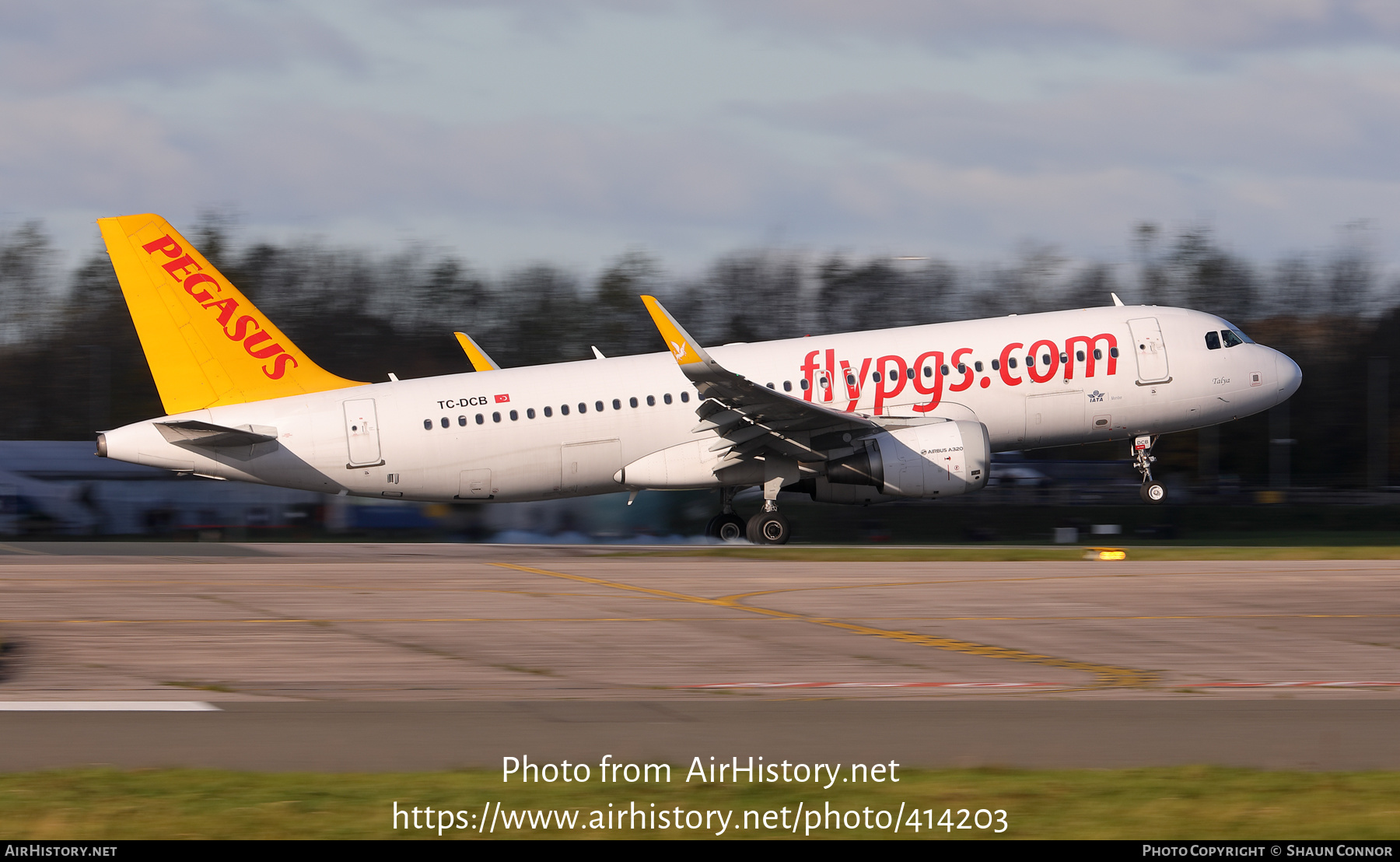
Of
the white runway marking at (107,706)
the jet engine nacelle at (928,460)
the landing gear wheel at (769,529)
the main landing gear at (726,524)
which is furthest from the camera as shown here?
the main landing gear at (726,524)

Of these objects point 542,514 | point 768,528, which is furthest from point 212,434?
point 768,528

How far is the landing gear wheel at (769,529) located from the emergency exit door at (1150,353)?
8.81m

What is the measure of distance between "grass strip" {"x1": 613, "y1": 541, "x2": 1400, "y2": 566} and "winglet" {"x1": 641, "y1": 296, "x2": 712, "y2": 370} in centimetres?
401

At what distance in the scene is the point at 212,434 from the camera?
29.8 meters

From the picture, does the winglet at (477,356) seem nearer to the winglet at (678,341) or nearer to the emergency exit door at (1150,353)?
the winglet at (678,341)

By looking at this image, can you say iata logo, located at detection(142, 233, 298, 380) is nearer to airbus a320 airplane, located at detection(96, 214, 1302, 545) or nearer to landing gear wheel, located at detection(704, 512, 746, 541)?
airbus a320 airplane, located at detection(96, 214, 1302, 545)

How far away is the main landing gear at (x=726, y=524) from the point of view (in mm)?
32656

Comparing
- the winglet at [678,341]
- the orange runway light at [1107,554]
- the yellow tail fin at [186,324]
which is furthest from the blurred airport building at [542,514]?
the orange runway light at [1107,554]

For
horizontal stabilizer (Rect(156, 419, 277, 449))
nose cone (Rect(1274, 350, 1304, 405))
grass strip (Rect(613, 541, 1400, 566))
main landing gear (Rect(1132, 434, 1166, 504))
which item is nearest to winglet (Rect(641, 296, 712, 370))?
grass strip (Rect(613, 541, 1400, 566))

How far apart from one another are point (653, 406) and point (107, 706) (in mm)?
20851

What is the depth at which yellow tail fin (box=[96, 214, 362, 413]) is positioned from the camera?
3042cm

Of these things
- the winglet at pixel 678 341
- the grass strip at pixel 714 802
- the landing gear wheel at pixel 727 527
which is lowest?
the grass strip at pixel 714 802
